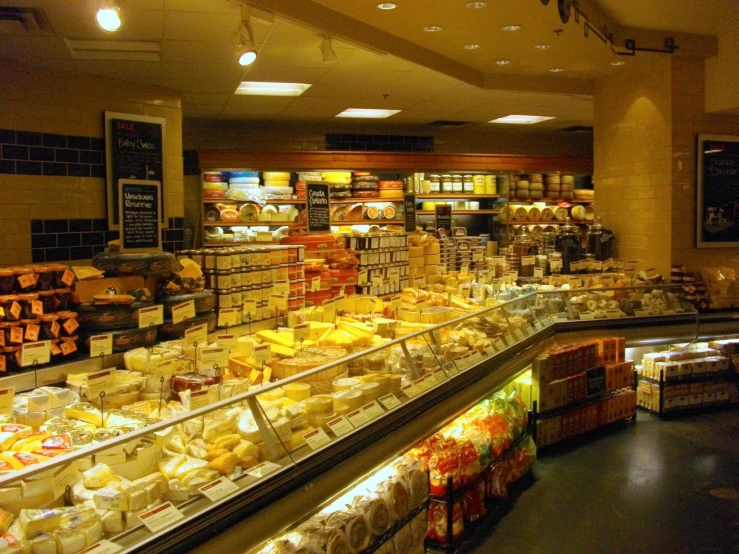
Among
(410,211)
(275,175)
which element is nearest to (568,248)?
(410,211)

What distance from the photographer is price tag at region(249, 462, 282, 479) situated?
217 cm

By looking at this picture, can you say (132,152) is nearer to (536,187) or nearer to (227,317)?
(227,317)

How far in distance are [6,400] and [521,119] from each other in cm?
832

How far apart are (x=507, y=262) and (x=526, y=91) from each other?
1.97 meters

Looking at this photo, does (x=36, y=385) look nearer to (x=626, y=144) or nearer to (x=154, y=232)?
(x=154, y=232)

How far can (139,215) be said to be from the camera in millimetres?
5855

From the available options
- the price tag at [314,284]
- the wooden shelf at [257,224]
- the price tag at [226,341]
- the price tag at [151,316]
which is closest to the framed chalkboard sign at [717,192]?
the price tag at [314,284]

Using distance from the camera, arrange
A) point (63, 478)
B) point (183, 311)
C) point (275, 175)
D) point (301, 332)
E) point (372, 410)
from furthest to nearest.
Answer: point (275, 175)
point (301, 332)
point (183, 311)
point (372, 410)
point (63, 478)

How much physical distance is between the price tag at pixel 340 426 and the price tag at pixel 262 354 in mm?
841

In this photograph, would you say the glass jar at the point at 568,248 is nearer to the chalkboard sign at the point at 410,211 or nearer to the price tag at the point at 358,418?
the chalkboard sign at the point at 410,211

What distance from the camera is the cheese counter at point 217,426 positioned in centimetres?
181

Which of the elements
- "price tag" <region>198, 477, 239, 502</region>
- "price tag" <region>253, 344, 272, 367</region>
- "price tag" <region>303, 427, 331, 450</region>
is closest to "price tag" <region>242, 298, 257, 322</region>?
"price tag" <region>253, 344, 272, 367</region>

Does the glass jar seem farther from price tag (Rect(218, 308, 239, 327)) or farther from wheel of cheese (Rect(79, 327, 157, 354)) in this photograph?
wheel of cheese (Rect(79, 327, 157, 354))

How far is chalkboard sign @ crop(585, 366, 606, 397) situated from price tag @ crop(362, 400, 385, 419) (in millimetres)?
3224
